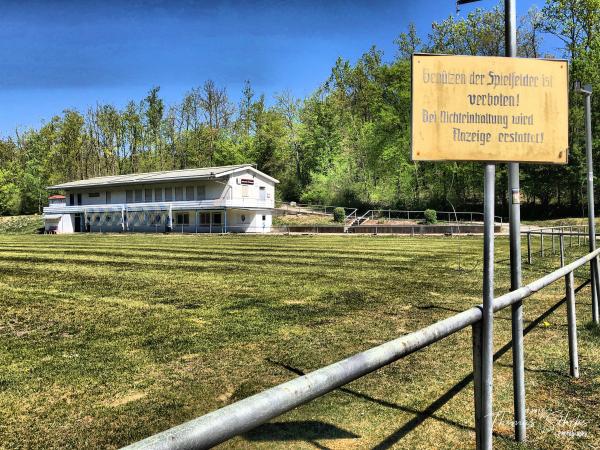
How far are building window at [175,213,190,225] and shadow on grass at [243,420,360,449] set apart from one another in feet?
160

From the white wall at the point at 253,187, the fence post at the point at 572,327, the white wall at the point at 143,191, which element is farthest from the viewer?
the white wall at the point at 143,191

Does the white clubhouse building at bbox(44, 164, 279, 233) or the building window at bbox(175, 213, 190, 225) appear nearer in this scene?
the white clubhouse building at bbox(44, 164, 279, 233)

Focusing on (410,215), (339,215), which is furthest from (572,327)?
(410,215)

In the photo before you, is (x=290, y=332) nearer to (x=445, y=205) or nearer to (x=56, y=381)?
(x=56, y=381)

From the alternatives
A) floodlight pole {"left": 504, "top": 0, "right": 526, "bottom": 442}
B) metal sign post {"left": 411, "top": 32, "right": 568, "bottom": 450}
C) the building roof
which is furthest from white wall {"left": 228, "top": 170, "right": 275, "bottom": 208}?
metal sign post {"left": 411, "top": 32, "right": 568, "bottom": 450}

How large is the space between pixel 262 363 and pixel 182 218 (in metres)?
48.0

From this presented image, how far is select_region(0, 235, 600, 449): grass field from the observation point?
3.62 m

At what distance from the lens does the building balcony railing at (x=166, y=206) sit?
1863 inches

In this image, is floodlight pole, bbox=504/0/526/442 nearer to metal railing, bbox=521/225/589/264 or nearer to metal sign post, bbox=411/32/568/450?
metal sign post, bbox=411/32/568/450

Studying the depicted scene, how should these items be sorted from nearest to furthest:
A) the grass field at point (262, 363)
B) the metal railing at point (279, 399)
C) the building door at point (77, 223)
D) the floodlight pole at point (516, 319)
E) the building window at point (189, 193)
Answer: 1. the metal railing at point (279, 399)
2. the floodlight pole at point (516, 319)
3. the grass field at point (262, 363)
4. the building window at point (189, 193)
5. the building door at point (77, 223)

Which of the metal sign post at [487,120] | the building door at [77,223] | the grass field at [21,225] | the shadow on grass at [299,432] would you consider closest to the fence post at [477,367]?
the metal sign post at [487,120]

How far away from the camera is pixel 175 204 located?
50.3 meters

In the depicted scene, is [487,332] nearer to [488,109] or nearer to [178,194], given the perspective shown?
[488,109]

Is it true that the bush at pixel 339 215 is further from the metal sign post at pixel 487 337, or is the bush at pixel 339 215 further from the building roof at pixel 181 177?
the metal sign post at pixel 487 337
